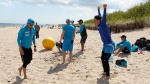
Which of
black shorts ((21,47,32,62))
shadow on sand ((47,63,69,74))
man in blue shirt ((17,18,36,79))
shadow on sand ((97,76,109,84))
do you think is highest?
man in blue shirt ((17,18,36,79))

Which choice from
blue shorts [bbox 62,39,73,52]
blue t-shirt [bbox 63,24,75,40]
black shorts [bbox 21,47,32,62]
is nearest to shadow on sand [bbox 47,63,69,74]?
blue shorts [bbox 62,39,73,52]

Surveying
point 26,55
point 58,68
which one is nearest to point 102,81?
point 58,68

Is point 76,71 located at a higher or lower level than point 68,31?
lower

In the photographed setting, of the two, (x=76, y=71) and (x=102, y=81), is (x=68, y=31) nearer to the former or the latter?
(x=76, y=71)

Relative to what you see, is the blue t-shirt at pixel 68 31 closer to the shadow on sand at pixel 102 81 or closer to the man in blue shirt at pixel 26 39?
the man in blue shirt at pixel 26 39

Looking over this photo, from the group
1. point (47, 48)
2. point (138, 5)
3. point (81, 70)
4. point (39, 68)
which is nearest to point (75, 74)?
point (81, 70)

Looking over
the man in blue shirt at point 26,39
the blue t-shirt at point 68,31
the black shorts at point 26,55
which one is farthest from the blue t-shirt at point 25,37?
the blue t-shirt at point 68,31

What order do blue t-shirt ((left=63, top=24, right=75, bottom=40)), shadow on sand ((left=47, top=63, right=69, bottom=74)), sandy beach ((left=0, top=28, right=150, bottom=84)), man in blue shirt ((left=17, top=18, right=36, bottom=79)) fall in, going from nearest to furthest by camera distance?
man in blue shirt ((left=17, top=18, right=36, bottom=79)) < sandy beach ((left=0, top=28, right=150, bottom=84)) < shadow on sand ((left=47, top=63, right=69, bottom=74)) < blue t-shirt ((left=63, top=24, right=75, bottom=40))

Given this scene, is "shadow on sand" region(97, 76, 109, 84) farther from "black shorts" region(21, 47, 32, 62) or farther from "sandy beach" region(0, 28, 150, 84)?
"black shorts" region(21, 47, 32, 62)

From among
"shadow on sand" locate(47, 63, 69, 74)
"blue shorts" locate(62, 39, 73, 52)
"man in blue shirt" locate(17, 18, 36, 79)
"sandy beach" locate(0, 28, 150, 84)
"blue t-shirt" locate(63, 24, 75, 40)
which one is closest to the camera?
"man in blue shirt" locate(17, 18, 36, 79)

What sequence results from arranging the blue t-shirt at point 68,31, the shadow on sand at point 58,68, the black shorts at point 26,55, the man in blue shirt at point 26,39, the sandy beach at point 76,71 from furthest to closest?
the blue t-shirt at point 68,31 → the shadow on sand at point 58,68 → the sandy beach at point 76,71 → the black shorts at point 26,55 → the man in blue shirt at point 26,39

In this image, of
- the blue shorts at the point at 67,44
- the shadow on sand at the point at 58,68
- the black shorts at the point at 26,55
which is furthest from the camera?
the blue shorts at the point at 67,44

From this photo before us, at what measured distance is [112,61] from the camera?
998 cm

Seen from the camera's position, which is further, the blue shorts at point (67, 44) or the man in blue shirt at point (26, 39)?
the blue shorts at point (67, 44)
